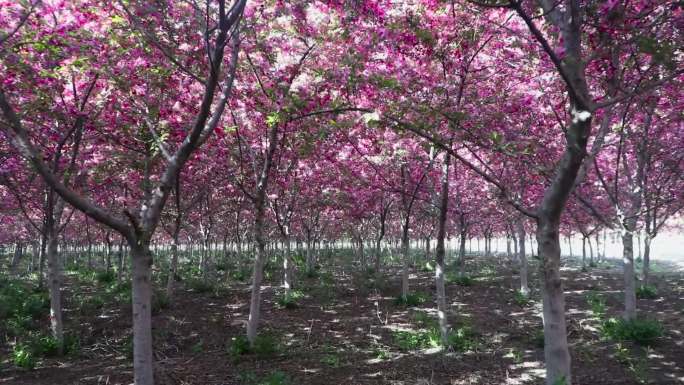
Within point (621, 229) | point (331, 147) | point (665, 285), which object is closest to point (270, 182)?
point (331, 147)

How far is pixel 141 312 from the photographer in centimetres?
488

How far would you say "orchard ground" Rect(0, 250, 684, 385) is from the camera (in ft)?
24.7

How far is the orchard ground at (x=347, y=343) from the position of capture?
7.54 metres

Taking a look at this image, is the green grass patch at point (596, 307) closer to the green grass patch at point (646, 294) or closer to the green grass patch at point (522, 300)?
the green grass patch at point (522, 300)

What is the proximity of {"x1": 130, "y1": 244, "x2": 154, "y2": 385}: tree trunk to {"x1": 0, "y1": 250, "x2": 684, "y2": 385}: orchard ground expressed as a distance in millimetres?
1823

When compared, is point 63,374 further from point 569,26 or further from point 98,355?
point 569,26

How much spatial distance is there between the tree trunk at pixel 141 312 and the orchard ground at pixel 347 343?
182 cm

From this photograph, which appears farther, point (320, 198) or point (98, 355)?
point (320, 198)

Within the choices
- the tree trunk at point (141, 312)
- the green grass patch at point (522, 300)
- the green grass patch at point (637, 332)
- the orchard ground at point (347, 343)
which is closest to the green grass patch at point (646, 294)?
the orchard ground at point (347, 343)

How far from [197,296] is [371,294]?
697 centimetres

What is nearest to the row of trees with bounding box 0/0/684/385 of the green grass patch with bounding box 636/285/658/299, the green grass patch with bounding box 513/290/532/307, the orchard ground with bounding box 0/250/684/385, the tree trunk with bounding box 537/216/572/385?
the tree trunk with bounding box 537/216/572/385

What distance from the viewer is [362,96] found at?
850 centimetres

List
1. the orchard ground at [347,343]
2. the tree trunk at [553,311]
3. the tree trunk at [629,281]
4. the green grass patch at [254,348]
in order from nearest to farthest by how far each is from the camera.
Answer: the tree trunk at [553,311] < the orchard ground at [347,343] < the green grass patch at [254,348] < the tree trunk at [629,281]

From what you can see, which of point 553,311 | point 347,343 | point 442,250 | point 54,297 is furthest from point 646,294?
point 54,297
